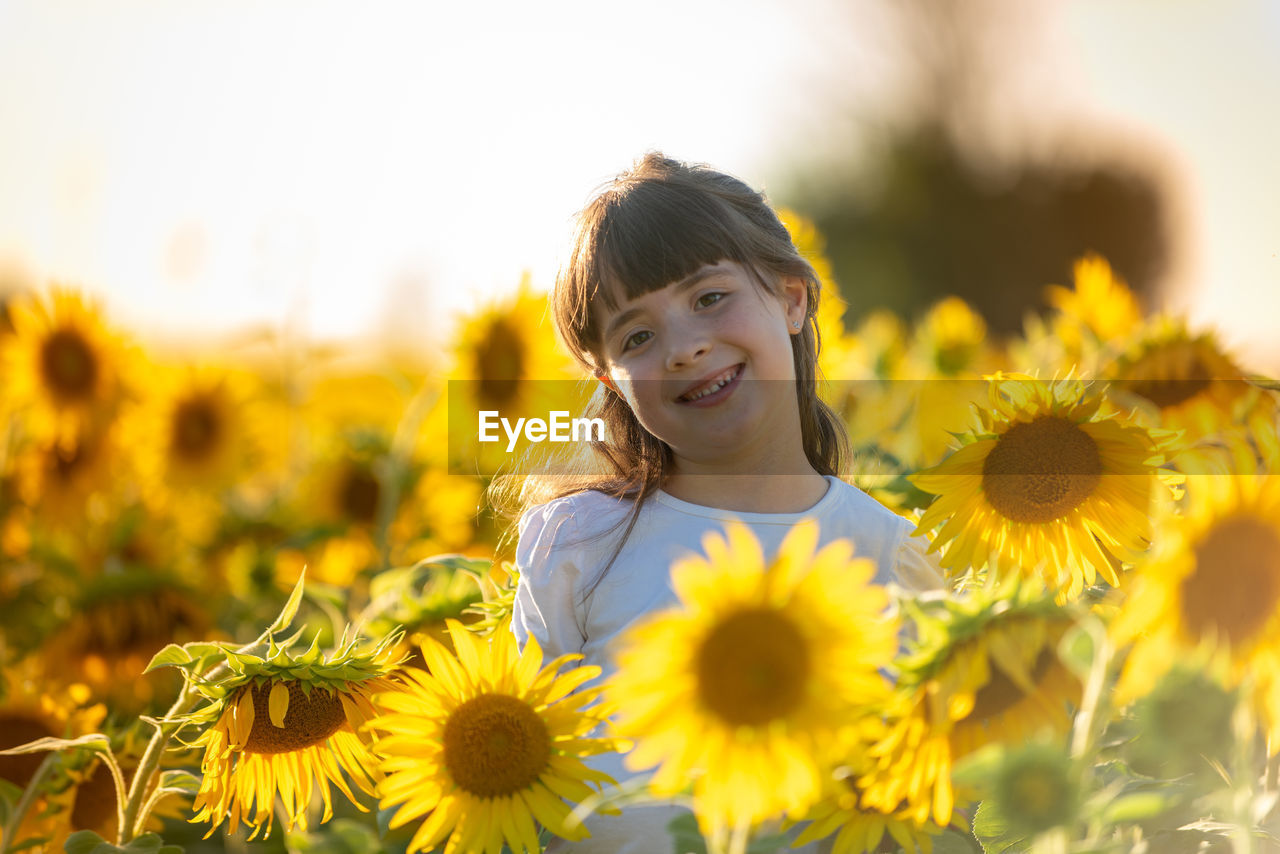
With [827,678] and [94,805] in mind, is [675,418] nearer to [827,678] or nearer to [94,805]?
[827,678]

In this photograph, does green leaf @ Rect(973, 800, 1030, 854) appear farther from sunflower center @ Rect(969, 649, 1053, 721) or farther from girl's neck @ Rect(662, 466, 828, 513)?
girl's neck @ Rect(662, 466, 828, 513)

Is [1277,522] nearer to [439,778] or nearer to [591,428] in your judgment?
[439,778]

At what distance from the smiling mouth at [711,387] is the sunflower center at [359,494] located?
1.32 metres

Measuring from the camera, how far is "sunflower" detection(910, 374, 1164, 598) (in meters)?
0.90

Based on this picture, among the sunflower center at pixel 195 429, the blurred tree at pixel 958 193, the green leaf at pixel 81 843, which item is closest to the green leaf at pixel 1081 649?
the green leaf at pixel 81 843

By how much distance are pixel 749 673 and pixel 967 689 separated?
0.13 meters

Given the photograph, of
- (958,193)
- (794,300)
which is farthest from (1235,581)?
(958,193)

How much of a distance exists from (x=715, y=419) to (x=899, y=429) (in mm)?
1138

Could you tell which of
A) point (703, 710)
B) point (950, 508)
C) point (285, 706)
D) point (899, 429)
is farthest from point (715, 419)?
point (899, 429)

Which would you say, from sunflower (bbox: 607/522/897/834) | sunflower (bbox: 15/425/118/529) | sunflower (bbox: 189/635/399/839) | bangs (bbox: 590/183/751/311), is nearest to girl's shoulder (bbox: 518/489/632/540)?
bangs (bbox: 590/183/751/311)

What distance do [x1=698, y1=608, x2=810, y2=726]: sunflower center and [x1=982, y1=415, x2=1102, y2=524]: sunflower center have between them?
41 cm

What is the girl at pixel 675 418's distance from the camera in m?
1.17

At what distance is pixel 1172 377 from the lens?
1404 mm

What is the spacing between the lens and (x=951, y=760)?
67 centimetres
